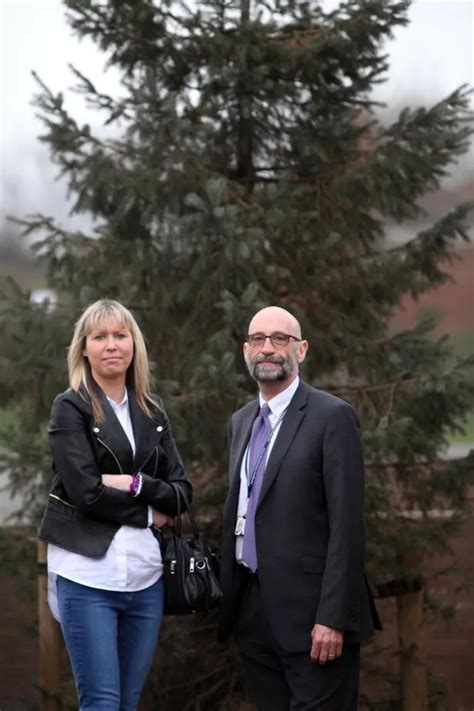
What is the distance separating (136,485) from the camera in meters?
2.96

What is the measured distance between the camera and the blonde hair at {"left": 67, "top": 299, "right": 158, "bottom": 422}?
303 cm

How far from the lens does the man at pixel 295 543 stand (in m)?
3.01

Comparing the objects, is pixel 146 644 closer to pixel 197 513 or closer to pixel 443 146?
pixel 197 513

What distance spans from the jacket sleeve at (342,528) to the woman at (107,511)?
1.38ft

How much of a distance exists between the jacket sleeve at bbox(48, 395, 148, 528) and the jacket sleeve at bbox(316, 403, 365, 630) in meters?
0.51

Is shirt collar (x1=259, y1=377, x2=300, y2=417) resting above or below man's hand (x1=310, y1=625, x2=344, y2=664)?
above

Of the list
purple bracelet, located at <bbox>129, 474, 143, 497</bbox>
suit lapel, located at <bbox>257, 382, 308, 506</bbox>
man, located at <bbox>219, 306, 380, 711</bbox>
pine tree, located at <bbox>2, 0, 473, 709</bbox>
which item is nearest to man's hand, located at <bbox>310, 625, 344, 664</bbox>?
man, located at <bbox>219, 306, 380, 711</bbox>

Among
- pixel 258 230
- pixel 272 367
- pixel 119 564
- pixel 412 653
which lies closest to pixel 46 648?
pixel 412 653

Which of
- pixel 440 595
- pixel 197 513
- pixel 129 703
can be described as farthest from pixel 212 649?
pixel 129 703

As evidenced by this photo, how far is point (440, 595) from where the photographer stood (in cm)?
663

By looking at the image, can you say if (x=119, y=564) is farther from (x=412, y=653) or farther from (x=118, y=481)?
(x=412, y=653)

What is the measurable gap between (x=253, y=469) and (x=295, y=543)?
26 centimetres

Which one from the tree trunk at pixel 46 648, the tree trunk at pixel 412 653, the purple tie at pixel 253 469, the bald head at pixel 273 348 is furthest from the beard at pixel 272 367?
the tree trunk at pixel 412 653

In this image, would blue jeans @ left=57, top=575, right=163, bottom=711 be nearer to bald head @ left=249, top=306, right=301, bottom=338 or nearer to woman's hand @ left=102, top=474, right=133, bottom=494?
woman's hand @ left=102, top=474, right=133, bottom=494
